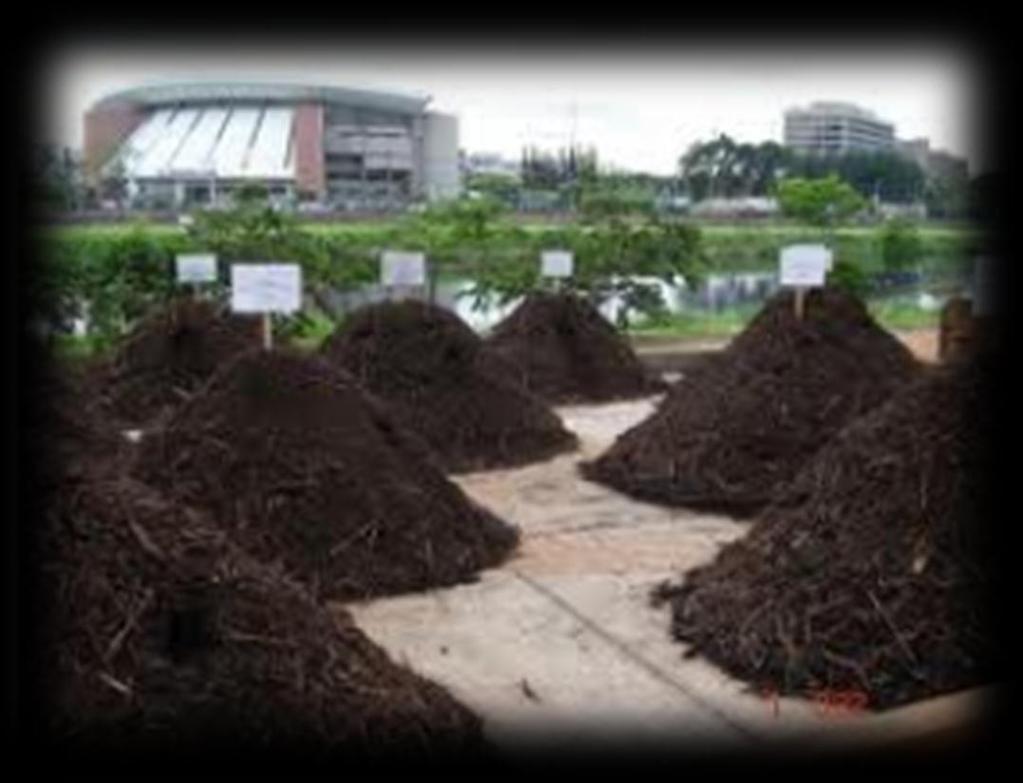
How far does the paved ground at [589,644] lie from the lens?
4.96 meters

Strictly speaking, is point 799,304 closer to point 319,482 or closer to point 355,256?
point 319,482

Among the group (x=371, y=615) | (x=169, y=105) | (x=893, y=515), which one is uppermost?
(x=169, y=105)

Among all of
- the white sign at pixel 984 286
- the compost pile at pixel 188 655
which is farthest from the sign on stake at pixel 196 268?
the compost pile at pixel 188 655

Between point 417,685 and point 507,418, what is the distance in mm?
5546

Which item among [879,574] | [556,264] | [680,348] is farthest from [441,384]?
[680,348]

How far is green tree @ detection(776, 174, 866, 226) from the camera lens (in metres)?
21.5

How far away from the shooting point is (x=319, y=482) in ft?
22.9

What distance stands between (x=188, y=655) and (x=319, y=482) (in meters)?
2.66

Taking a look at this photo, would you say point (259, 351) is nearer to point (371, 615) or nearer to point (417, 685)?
point (371, 615)

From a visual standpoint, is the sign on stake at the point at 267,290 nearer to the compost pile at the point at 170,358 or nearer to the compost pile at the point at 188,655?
the compost pile at the point at 188,655

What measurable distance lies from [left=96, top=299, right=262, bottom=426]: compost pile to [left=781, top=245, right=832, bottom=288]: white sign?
4189mm

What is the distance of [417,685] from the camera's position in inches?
189

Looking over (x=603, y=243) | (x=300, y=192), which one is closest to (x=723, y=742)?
(x=603, y=243)

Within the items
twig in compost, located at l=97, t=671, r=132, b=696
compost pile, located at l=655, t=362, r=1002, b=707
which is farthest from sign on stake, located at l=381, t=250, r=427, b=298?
twig in compost, located at l=97, t=671, r=132, b=696
